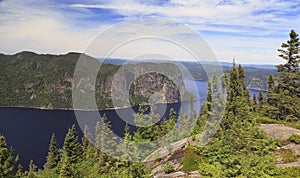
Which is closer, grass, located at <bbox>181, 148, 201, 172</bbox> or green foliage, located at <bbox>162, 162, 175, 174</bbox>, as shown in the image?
green foliage, located at <bbox>162, 162, 175, 174</bbox>

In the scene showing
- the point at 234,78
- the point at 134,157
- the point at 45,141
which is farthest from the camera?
the point at 45,141

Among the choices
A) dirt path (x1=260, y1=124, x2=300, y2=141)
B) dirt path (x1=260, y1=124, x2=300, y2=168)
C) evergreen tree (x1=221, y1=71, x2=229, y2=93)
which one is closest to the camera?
dirt path (x1=260, y1=124, x2=300, y2=168)

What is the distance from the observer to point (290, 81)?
31.4m

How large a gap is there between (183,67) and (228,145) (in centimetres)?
606

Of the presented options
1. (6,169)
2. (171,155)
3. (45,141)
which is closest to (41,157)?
(45,141)

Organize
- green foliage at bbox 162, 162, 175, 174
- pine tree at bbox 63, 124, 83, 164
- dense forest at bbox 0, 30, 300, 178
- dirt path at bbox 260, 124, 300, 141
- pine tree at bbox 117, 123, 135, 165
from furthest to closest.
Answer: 1. pine tree at bbox 63, 124, 83, 164
2. dirt path at bbox 260, 124, 300, 141
3. green foliage at bbox 162, 162, 175, 174
4. pine tree at bbox 117, 123, 135, 165
5. dense forest at bbox 0, 30, 300, 178

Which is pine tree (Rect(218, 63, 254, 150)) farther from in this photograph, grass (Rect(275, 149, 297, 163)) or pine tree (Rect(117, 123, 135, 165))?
pine tree (Rect(117, 123, 135, 165))

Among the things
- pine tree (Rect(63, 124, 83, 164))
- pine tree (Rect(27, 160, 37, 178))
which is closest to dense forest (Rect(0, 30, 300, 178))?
pine tree (Rect(63, 124, 83, 164))

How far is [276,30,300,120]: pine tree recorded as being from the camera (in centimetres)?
3047

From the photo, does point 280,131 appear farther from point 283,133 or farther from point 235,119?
point 235,119

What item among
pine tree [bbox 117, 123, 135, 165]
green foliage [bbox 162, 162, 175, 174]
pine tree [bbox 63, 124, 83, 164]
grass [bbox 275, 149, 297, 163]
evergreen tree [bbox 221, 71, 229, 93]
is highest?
evergreen tree [bbox 221, 71, 229, 93]

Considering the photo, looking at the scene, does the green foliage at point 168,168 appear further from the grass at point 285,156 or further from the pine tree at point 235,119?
the grass at point 285,156

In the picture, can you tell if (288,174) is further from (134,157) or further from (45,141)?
(45,141)

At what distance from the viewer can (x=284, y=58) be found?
102 feet
